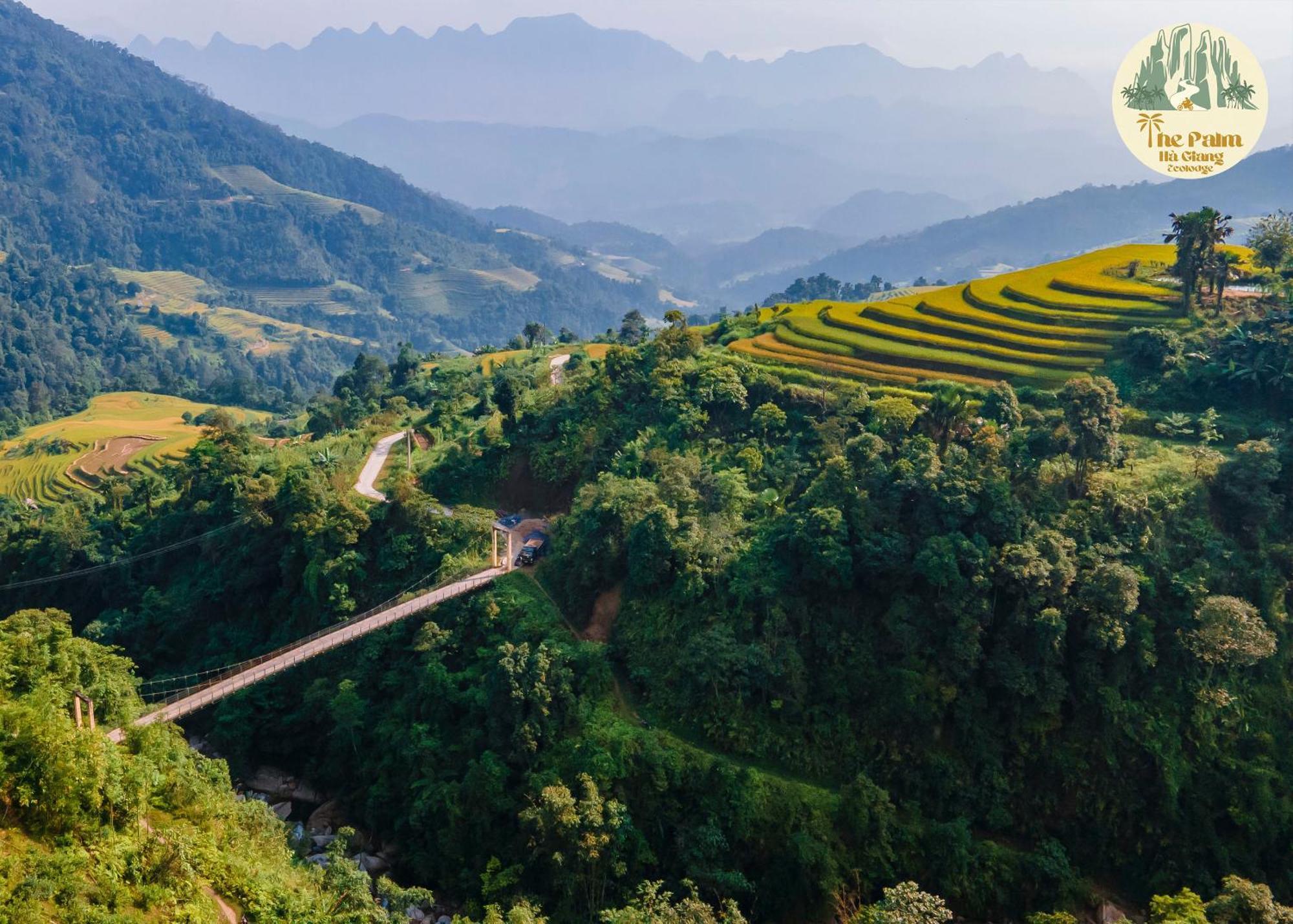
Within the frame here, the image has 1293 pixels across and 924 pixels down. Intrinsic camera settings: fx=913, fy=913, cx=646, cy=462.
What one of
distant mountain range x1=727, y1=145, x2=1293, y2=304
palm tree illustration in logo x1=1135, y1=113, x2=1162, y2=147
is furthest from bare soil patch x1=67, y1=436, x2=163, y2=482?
distant mountain range x1=727, y1=145, x2=1293, y2=304

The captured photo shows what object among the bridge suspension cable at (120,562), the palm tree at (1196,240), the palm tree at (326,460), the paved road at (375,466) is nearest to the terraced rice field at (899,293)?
the palm tree at (1196,240)

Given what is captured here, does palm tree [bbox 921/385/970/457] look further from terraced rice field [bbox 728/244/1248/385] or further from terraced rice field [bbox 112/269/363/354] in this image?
terraced rice field [bbox 112/269/363/354]

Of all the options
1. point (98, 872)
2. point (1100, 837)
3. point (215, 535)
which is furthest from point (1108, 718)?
point (215, 535)

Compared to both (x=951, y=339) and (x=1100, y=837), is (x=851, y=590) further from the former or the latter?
(x=951, y=339)

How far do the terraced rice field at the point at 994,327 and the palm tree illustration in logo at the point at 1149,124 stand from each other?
6.57 metres

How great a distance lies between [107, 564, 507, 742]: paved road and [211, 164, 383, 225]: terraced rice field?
6509 inches

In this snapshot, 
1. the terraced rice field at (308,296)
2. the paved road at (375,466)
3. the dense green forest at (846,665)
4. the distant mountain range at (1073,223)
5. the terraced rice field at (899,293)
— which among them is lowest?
the dense green forest at (846,665)

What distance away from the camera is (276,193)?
177 metres

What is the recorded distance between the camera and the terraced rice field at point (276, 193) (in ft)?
575

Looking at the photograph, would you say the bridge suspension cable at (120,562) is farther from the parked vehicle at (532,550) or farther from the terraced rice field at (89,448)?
the terraced rice field at (89,448)

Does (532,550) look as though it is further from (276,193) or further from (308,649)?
(276,193)

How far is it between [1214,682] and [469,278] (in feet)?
540

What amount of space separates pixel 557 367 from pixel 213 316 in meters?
107

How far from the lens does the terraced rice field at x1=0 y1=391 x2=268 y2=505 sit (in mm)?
58781
